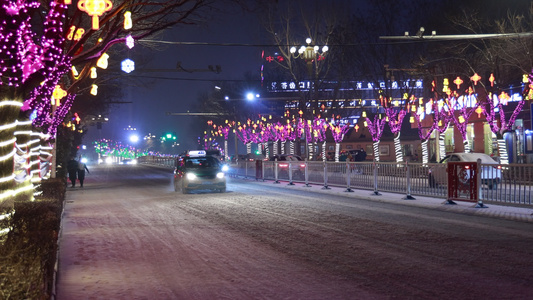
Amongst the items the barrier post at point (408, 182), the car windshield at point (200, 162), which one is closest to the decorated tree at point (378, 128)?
the car windshield at point (200, 162)

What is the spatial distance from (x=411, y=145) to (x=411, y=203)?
55.5 meters

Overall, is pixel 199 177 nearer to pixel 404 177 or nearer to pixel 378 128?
pixel 404 177

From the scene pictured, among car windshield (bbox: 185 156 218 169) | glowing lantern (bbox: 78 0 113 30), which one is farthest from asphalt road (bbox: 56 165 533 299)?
car windshield (bbox: 185 156 218 169)

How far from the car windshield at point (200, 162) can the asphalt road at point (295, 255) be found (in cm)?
805

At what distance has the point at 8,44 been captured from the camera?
32.9 feet

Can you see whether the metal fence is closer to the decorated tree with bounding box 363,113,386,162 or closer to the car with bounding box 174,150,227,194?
the car with bounding box 174,150,227,194

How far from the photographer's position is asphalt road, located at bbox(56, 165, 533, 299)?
684 centimetres

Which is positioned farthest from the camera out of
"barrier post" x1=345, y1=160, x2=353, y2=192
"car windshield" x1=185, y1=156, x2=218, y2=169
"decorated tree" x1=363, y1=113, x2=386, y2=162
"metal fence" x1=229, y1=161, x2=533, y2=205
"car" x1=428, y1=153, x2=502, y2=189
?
"decorated tree" x1=363, y1=113, x2=386, y2=162

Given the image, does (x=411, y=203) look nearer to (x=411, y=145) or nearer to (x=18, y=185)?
(x=18, y=185)

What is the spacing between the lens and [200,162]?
2488 centimetres

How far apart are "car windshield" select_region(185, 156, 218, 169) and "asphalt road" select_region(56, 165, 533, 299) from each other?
805 centimetres

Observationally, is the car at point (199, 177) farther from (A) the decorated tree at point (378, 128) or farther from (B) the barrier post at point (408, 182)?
(A) the decorated tree at point (378, 128)

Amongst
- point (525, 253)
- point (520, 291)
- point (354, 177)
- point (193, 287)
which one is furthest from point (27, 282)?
point (354, 177)

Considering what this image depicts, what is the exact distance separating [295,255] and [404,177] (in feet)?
37.9
